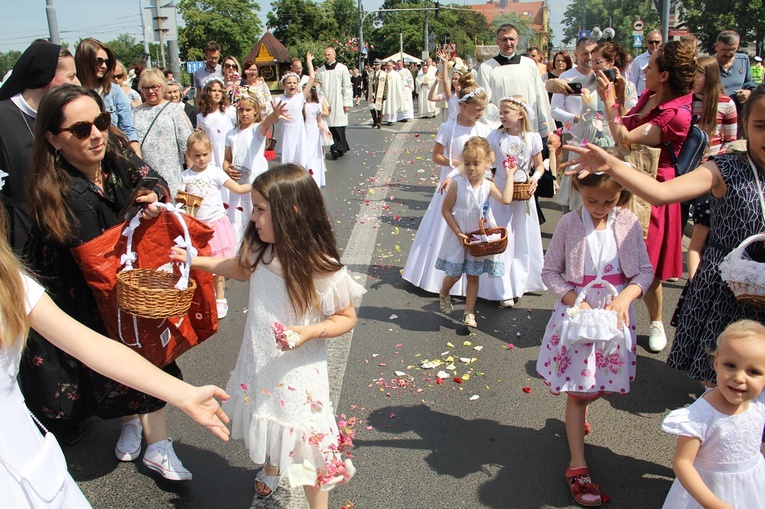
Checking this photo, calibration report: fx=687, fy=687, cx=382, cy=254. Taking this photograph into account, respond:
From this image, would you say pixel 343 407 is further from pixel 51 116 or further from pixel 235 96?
pixel 235 96

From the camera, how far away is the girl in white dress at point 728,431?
7.90ft

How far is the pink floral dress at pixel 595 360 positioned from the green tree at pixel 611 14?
122ft

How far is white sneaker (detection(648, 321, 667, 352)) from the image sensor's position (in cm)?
495

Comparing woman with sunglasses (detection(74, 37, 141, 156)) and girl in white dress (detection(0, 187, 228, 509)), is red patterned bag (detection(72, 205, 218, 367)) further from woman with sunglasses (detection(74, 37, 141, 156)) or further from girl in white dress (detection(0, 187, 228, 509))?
woman with sunglasses (detection(74, 37, 141, 156))

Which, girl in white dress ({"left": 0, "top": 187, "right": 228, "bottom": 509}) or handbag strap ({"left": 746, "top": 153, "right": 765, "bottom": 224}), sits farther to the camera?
handbag strap ({"left": 746, "top": 153, "right": 765, "bottom": 224})

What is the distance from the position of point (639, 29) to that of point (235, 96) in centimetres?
1835

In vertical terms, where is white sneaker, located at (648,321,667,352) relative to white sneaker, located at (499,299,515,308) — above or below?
above

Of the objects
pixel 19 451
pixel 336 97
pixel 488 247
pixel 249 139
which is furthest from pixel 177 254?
pixel 336 97

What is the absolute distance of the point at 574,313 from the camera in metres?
3.21

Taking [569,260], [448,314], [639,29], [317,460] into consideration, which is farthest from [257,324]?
[639,29]

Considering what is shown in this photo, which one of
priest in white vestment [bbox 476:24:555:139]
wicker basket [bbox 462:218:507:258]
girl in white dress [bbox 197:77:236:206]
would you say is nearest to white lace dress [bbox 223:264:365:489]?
wicker basket [bbox 462:218:507:258]

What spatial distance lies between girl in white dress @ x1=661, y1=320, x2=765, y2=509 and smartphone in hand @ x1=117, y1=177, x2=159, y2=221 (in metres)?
2.37

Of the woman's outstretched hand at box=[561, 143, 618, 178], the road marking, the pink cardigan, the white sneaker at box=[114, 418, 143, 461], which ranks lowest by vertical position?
the road marking

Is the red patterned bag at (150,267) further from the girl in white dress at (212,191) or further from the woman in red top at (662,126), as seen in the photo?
the woman in red top at (662,126)
